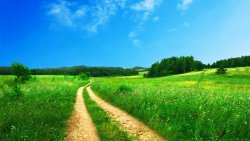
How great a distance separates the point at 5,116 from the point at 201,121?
795cm

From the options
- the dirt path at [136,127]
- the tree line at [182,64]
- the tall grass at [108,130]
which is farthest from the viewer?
the tree line at [182,64]

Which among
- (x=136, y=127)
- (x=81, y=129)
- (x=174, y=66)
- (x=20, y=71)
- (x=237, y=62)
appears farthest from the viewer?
(x=174, y=66)

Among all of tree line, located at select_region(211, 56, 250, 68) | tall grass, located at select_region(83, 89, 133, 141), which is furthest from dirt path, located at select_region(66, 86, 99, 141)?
tree line, located at select_region(211, 56, 250, 68)

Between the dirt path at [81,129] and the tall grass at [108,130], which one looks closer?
the tall grass at [108,130]

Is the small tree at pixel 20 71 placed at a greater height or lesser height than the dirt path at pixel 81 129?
greater

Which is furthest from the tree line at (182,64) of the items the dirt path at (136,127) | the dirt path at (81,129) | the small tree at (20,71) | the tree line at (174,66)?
the dirt path at (81,129)

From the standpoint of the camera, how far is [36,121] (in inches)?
457

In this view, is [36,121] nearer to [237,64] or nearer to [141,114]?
[141,114]

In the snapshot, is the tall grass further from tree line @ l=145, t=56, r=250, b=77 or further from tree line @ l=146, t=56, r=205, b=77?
tree line @ l=146, t=56, r=205, b=77

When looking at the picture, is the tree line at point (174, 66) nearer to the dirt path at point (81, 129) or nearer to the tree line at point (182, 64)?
the tree line at point (182, 64)

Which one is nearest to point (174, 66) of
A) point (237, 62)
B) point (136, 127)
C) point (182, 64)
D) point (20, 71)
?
point (182, 64)

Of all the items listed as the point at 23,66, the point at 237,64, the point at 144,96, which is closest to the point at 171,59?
the point at 237,64

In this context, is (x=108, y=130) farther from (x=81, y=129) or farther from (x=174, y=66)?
(x=174, y=66)

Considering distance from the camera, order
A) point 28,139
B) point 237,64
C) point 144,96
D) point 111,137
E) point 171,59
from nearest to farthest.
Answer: point 28,139
point 111,137
point 144,96
point 237,64
point 171,59
